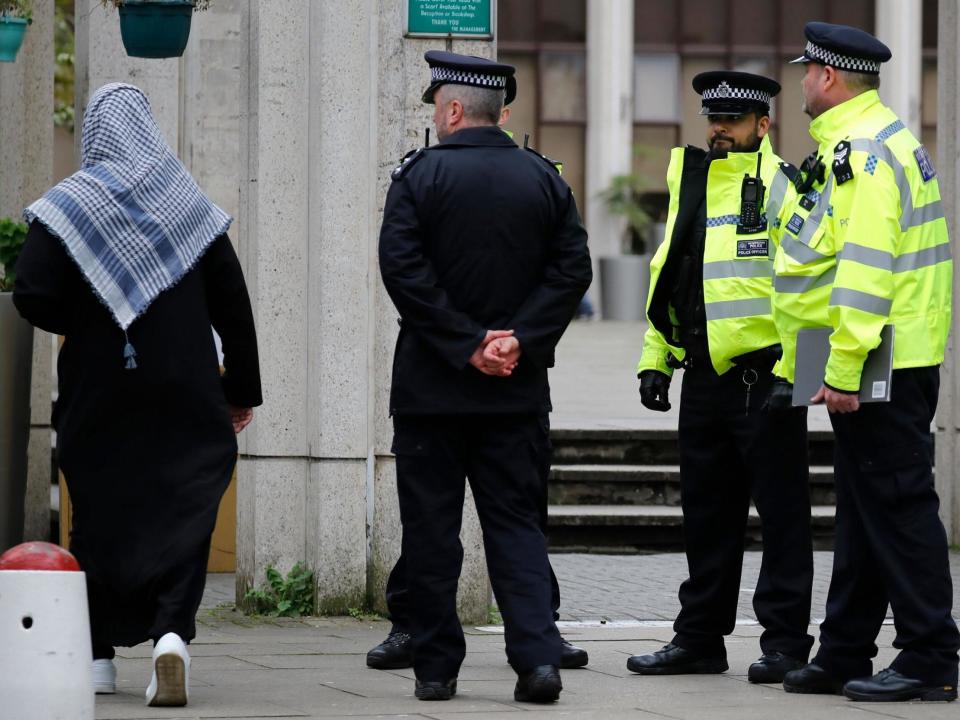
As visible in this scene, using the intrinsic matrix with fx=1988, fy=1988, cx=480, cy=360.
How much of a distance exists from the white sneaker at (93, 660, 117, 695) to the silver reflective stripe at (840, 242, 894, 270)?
105 inches

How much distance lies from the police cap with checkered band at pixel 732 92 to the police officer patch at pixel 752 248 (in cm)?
46

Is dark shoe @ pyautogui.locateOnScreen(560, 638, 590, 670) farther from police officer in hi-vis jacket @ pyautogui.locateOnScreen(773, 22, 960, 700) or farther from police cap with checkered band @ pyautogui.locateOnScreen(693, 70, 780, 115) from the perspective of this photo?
police cap with checkered band @ pyautogui.locateOnScreen(693, 70, 780, 115)

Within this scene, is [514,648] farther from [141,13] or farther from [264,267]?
[141,13]

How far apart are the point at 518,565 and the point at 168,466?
116 centimetres

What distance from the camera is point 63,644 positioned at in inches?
210

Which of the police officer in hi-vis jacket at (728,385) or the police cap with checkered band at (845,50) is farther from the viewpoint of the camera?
the police officer in hi-vis jacket at (728,385)

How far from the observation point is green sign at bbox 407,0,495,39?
832 cm

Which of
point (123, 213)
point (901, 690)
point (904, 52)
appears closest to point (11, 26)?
point (123, 213)

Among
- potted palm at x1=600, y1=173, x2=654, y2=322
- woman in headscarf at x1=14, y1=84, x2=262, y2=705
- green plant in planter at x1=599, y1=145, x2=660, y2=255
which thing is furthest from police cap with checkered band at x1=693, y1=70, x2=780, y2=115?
green plant in planter at x1=599, y1=145, x2=660, y2=255

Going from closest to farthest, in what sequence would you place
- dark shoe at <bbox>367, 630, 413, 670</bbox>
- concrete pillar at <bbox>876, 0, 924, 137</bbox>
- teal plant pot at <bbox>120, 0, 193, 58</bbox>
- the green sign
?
dark shoe at <bbox>367, 630, 413, 670</bbox> < the green sign < teal plant pot at <bbox>120, 0, 193, 58</bbox> < concrete pillar at <bbox>876, 0, 924, 137</bbox>

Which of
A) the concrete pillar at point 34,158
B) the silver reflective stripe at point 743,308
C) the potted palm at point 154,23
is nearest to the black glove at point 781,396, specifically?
the silver reflective stripe at point 743,308

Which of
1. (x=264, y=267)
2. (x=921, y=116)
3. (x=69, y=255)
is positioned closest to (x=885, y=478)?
(x=69, y=255)

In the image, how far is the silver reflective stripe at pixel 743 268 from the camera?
680 cm

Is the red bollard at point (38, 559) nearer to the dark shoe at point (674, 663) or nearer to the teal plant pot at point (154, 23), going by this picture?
the dark shoe at point (674, 663)
